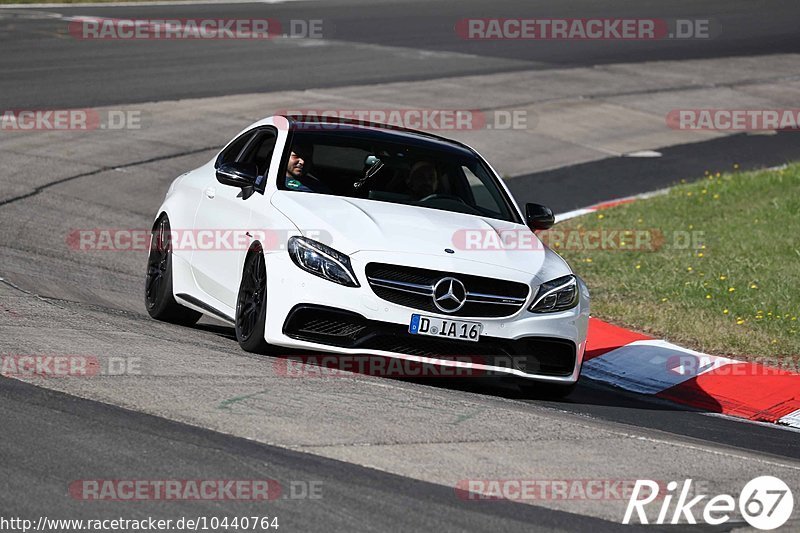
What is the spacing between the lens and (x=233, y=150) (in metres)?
10.3

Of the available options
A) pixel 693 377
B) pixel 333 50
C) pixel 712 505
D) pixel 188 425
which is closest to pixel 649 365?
pixel 693 377

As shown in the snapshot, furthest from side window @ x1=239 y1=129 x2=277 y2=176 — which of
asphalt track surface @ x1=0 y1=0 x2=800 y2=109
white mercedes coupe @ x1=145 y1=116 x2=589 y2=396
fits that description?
asphalt track surface @ x1=0 y1=0 x2=800 y2=109

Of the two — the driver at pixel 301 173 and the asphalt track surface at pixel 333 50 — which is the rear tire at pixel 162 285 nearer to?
the driver at pixel 301 173

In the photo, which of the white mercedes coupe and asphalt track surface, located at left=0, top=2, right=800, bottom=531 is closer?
asphalt track surface, located at left=0, top=2, right=800, bottom=531

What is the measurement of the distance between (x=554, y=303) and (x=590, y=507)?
2667 mm

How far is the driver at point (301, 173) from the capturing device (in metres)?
9.05

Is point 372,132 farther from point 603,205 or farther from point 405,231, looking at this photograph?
point 603,205

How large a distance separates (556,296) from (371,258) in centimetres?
125

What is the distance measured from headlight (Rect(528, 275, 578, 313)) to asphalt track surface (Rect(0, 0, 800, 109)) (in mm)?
13326

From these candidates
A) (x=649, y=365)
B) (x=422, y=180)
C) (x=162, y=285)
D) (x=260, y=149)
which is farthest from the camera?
(x=649, y=365)

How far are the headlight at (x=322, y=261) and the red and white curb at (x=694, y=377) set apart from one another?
3.06 metres

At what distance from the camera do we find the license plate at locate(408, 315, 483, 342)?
7.96 m

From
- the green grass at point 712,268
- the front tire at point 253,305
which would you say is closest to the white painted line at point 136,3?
the green grass at point 712,268

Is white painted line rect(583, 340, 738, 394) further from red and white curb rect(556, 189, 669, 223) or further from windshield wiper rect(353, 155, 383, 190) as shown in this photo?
red and white curb rect(556, 189, 669, 223)
